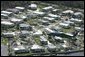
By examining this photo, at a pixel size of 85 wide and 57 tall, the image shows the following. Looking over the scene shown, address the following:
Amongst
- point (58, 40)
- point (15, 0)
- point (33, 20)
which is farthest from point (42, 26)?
point (15, 0)

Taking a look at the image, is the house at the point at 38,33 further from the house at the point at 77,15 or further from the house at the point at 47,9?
the house at the point at 47,9

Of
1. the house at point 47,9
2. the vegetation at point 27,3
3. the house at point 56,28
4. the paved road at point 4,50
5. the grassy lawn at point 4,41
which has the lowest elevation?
the paved road at point 4,50

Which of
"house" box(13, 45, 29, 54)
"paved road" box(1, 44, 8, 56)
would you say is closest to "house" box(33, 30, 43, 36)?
"house" box(13, 45, 29, 54)

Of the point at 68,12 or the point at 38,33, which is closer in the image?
the point at 38,33

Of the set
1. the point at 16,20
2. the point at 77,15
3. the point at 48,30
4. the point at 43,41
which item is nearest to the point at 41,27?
the point at 48,30

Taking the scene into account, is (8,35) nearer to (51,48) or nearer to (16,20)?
(16,20)

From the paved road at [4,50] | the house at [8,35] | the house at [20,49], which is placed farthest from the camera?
the house at [8,35]

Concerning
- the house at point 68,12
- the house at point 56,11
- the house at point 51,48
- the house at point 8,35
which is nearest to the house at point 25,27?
the house at point 8,35

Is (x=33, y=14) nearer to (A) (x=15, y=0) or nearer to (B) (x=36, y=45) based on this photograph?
(A) (x=15, y=0)
